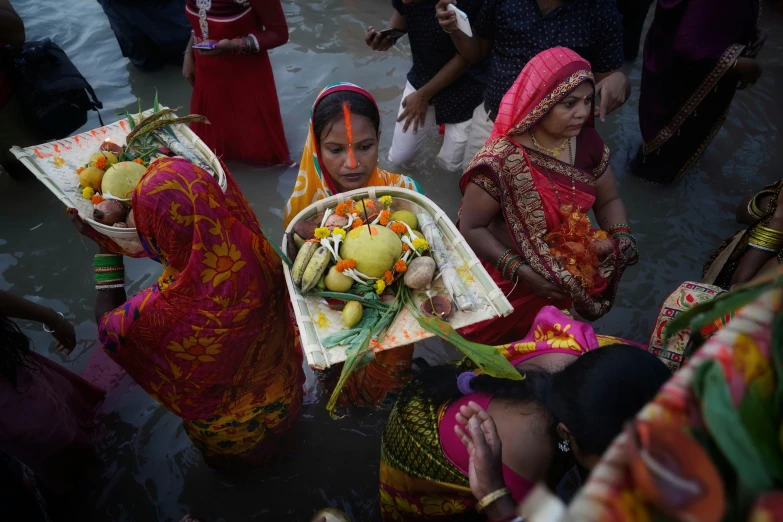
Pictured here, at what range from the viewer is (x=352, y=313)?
1.65 metres

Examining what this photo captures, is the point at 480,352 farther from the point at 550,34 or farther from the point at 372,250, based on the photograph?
the point at 550,34

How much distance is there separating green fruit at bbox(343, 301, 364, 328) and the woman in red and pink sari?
103 centimetres

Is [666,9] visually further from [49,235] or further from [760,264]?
[49,235]

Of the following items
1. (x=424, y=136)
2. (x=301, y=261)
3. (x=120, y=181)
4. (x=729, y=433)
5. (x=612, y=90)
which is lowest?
(x=424, y=136)

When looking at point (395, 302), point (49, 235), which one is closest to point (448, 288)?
point (395, 302)

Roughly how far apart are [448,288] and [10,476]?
1.78m

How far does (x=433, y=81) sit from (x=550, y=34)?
1037mm

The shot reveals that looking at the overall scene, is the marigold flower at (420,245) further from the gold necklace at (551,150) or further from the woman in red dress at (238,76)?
the woman in red dress at (238,76)

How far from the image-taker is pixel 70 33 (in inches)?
251

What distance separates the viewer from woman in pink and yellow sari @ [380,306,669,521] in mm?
1262

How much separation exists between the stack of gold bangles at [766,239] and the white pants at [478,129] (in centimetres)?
183

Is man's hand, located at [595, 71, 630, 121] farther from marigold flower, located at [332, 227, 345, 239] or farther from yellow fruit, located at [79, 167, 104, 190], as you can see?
yellow fruit, located at [79, 167, 104, 190]

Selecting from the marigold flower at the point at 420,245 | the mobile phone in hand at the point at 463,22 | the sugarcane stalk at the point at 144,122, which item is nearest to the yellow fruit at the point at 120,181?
the sugarcane stalk at the point at 144,122

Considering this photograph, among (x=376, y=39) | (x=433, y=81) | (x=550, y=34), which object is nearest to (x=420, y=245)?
(x=550, y=34)
